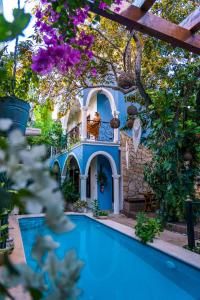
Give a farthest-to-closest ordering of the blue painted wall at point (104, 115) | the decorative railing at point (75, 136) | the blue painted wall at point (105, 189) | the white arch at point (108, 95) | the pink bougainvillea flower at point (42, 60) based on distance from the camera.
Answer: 1. the decorative railing at point (75, 136)
2. the blue painted wall at point (104, 115)
3. the blue painted wall at point (105, 189)
4. the white arch at point (108, 95)
5. the pink bougainvillea flower at point (42, 60)

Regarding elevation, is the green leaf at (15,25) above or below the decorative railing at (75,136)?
below

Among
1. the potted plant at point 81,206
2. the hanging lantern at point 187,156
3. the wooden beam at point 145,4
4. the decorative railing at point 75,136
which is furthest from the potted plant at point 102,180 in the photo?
the wooden beam at point 145,4

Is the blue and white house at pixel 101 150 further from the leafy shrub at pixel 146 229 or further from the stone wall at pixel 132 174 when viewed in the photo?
the leafy shrub at pixel 146 229

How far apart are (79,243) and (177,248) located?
9.91 feet

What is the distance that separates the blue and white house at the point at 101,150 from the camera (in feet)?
45.8

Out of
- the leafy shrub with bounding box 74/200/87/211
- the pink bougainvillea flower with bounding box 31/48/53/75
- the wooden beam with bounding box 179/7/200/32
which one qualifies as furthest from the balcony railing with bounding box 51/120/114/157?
the pink bougainvillea flower with bounding box 31/48/53/75

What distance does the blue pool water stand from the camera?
4531mm

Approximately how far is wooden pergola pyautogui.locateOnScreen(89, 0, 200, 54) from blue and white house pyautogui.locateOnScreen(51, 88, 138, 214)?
10.2 meters

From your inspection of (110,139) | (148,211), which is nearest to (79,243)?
(148,211)

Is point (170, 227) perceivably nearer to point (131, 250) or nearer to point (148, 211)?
point (131, 250)

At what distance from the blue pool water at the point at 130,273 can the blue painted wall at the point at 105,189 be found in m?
6.17

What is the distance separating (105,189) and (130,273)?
9.24 metres

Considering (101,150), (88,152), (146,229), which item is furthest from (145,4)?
(101,150)

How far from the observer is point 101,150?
1420 cm
